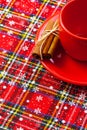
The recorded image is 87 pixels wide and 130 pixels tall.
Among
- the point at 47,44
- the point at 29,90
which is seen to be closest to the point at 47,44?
the point at 47,44

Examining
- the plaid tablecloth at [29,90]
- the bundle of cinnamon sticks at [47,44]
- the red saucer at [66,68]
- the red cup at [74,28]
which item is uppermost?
the red cup at [74,28]

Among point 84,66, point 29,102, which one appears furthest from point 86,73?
point 29,102

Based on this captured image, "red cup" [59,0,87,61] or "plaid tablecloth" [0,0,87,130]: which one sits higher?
"red cup" [59,0,87,61]

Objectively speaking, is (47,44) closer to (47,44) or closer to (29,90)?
(47,44)

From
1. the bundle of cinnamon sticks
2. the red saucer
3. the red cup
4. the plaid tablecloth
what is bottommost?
the plaid tablecloth
